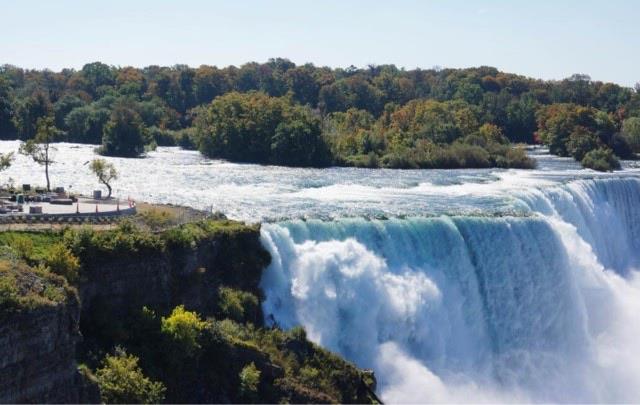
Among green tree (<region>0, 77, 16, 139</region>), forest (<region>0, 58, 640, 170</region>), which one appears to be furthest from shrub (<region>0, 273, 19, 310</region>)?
green tree (<region>0, 77, 16, 139</region>)

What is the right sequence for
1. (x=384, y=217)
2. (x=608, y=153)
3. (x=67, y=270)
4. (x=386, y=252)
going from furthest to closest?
1. (x=608, y=153)
2. (x=384, y=217)
3. (x=386, y=252)
4. (x=67, y=270)

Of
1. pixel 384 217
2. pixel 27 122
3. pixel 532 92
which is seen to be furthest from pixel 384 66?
pixel 384 217

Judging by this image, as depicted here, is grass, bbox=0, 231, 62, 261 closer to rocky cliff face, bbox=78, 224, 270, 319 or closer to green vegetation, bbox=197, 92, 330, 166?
rocky cliff face, bbox=78, 224, 270, 319

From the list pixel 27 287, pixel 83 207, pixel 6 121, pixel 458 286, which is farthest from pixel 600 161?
pixel 27 287

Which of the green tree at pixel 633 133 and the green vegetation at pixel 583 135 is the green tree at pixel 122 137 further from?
the green tree at pixel 633 133

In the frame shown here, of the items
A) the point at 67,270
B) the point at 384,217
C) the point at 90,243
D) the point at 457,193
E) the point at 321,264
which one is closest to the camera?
the point at 67,270

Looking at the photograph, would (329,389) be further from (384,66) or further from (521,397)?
(384,66)

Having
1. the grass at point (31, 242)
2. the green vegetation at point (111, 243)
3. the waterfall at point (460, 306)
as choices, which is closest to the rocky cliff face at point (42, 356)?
the grass at point (31, 242)
